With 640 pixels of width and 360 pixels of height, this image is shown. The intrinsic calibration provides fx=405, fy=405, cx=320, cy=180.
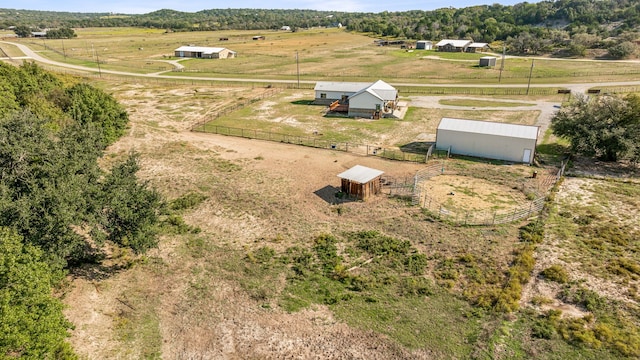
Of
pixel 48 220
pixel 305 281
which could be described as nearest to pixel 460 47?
pixel 305 281

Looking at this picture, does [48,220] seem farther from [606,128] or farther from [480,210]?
[606,128]

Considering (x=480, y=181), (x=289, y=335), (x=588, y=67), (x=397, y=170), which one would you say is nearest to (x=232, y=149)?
(x=397, y=170)

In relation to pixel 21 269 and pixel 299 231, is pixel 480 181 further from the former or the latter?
pixel 21 269

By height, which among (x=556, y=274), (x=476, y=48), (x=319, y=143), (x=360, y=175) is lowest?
(x=556, y=274)

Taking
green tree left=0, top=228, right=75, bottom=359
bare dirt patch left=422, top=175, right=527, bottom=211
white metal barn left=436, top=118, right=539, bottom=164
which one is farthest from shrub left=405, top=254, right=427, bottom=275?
white metal barn left=436, top=118, right=539, bottom=164

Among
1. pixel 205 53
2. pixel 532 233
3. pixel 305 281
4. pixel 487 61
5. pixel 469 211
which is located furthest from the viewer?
pixel 205 53

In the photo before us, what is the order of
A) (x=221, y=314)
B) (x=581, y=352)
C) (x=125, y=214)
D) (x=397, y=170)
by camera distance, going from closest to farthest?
1. (x=581, y=352)
2. (x=221, y=314)
3. (x=125, y=214)
4. (x=397, y=170)
